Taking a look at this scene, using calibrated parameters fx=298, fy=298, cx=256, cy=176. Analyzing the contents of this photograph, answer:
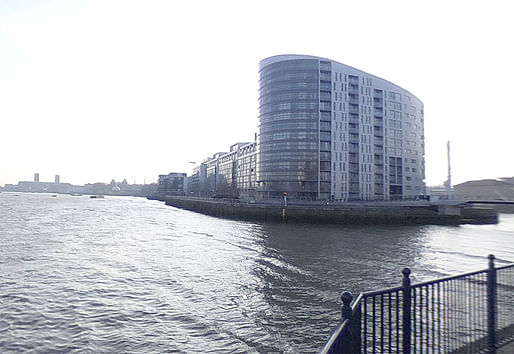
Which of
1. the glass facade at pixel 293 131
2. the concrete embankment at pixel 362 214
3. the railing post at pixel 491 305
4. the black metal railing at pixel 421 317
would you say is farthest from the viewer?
the glass facade at pixel 293 131

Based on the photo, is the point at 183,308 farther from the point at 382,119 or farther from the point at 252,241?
the point at 382,119

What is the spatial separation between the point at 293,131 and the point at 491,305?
8359 centimetres

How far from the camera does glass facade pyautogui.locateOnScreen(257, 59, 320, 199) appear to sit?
85.4 meters

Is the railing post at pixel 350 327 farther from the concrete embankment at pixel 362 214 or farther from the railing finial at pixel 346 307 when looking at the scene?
the concrete embankment at pixel 362 214

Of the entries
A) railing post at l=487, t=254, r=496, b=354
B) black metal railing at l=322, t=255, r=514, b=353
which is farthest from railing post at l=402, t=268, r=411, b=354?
railing post at l=487, t=254, r=496, b=354

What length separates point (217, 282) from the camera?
1415cm

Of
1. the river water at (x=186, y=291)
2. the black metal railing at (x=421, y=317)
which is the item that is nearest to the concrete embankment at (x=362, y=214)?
the river water at (x=186, y=291)

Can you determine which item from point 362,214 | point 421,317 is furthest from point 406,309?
point 362,214

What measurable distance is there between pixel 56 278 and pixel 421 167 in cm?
10962

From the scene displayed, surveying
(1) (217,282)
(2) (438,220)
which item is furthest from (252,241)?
(2) (438,220)

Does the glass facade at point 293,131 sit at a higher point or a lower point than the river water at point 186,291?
higher

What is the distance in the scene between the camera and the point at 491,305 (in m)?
5.13

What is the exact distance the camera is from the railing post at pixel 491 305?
4.99 metres

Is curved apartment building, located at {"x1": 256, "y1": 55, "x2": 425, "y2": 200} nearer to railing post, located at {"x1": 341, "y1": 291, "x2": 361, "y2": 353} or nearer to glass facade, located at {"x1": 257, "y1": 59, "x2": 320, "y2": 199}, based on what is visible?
glass facade, located at {"x1": 257, "y1": 59, "x2": 320, "y2": 199}
